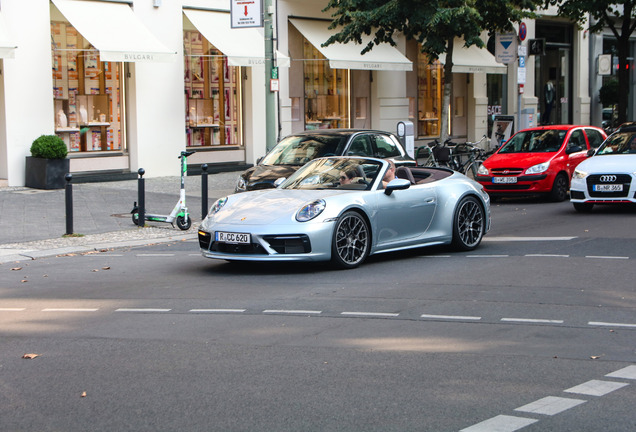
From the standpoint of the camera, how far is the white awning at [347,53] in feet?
83.8

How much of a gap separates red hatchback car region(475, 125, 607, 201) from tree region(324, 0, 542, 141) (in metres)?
4.34

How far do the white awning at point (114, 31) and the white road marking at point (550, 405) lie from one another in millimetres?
16842

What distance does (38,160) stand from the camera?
1984cm

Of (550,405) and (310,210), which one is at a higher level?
(310,210)

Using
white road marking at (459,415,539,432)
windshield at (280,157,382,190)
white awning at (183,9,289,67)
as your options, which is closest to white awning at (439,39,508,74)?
white awning at (183,9,289,67)

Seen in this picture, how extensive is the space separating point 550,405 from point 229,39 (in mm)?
19537

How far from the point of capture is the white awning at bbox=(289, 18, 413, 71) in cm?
2555

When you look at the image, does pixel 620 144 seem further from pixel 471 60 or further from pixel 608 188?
pixel 471 60

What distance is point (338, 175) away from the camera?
1102 centimetres

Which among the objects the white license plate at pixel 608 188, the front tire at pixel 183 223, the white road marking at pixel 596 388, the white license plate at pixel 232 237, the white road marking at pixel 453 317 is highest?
the white license plate at pixel 608 188

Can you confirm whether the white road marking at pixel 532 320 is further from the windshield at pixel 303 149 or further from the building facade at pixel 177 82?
the building facade at pixel 177 82

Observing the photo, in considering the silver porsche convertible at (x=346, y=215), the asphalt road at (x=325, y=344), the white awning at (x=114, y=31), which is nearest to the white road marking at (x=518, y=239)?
the silver porsche convertible at (x=346, y=215)

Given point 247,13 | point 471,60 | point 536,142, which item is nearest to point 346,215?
point 247,13

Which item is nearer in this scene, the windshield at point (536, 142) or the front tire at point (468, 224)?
the front tire at point (468, 224)
